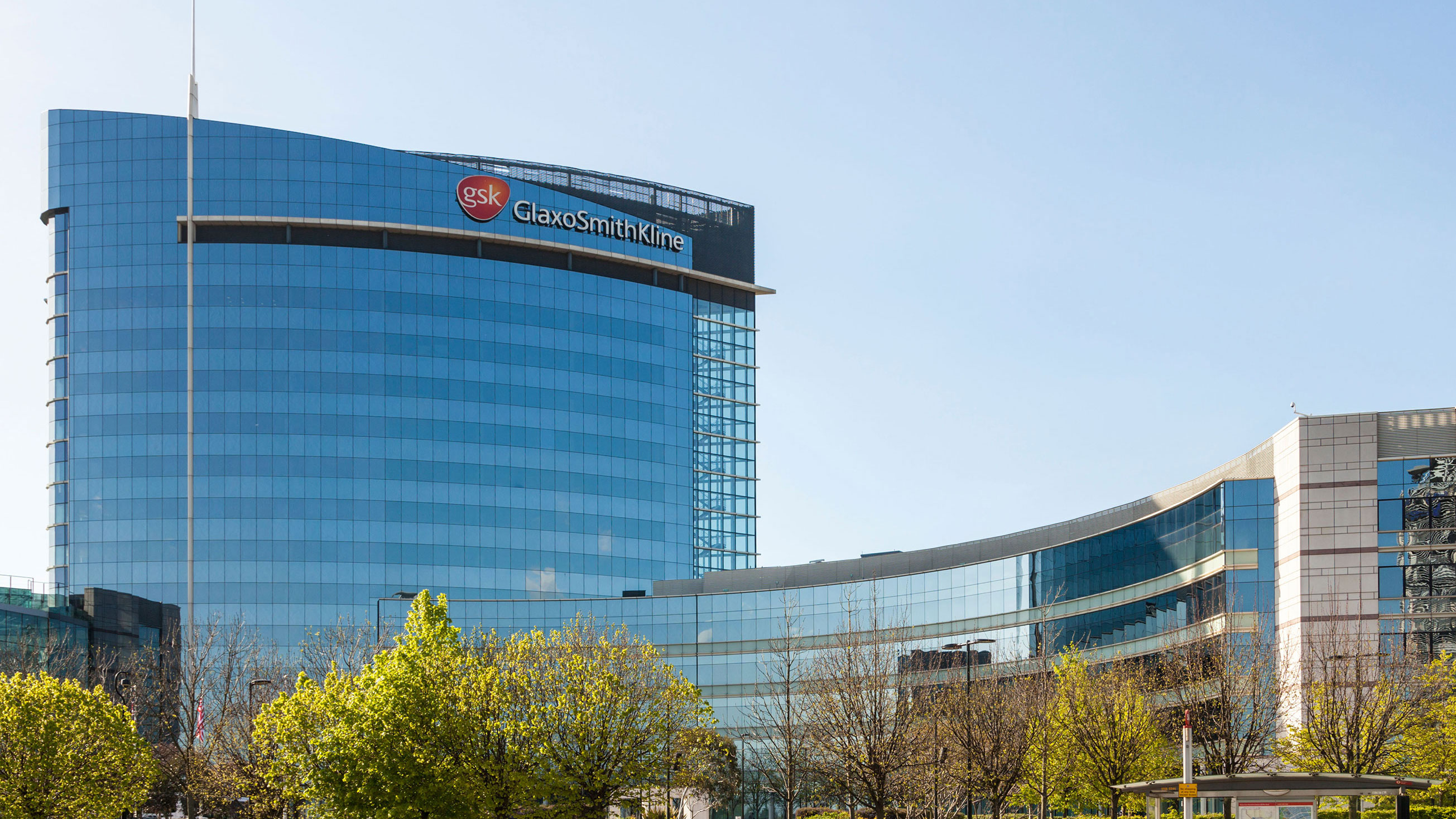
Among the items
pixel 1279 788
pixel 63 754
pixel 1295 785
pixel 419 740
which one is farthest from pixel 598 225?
pixel 1295 785

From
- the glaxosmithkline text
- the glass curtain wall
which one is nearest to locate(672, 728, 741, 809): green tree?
the glass curtain wall

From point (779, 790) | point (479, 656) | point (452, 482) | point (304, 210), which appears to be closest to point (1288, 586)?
point (779, 790)

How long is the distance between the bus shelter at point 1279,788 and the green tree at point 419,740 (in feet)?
69.4

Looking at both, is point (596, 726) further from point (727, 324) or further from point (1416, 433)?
point (727, 324)

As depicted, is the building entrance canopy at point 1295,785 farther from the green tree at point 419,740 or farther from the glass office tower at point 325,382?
the glass office tower at point 325,382

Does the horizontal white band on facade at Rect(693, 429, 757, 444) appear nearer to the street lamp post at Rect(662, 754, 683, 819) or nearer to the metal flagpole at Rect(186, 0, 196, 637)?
the metal flagpole at Rect(186, 0, 196, 637)

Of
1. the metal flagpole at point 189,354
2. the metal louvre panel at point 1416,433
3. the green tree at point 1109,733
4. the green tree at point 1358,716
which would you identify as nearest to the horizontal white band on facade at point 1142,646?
the green tree at point 1109,733

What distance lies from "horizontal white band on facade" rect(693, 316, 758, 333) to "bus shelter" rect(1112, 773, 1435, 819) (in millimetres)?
120930

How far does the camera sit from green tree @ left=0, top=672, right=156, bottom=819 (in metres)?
52.8

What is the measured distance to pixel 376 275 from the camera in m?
138

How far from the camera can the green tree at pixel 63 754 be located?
5278cm

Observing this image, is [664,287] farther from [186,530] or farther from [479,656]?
[479,656]

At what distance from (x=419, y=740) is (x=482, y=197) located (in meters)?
99.4

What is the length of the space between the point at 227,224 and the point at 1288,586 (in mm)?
102419
